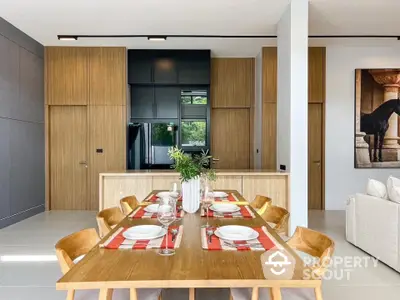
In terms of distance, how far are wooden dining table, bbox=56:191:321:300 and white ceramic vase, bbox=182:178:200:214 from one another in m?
0.75

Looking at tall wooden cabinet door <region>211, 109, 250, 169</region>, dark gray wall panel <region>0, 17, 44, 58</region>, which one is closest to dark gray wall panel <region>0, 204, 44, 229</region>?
dark gray wall panel <region>0, 17, 44, 58</region>

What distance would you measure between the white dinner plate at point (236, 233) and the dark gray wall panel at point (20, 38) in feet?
16.6

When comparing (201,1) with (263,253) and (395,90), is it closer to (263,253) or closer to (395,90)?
(263,253)

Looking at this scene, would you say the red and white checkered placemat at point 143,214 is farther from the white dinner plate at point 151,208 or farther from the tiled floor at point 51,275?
the tiled floor at point 51,275

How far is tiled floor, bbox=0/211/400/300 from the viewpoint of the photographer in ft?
8.86

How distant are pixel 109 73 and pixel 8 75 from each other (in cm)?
179

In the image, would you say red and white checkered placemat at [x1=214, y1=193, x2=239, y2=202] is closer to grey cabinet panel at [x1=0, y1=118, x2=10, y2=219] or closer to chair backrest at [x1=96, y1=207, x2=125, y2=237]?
chair backrest at [x1=96, y1=207, x2=125, y2=237]

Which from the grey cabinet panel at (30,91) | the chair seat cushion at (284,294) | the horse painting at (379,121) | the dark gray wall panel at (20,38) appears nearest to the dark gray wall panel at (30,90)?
the grey cabinet panel at (30,91)

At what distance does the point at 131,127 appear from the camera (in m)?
6.47

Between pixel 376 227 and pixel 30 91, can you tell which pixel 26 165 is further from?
pixel 376 227

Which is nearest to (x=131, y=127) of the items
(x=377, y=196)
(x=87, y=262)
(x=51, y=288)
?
(x=51, y=288)

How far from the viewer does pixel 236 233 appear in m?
1.77

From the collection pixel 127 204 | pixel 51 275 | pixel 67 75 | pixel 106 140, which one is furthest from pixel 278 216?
pixel 67 75

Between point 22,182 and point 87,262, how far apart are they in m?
4.99
